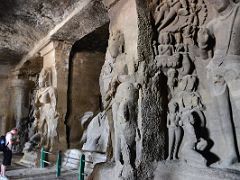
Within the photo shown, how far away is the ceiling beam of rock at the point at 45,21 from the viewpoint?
16.3 ft

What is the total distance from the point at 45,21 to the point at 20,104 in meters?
4.63

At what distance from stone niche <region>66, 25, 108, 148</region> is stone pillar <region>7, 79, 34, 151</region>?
128 inches

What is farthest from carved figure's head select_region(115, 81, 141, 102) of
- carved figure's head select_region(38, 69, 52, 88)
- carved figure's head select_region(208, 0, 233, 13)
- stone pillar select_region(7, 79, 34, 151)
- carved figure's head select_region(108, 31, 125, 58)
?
stone pillar select_region(7, 79, 34, 151)

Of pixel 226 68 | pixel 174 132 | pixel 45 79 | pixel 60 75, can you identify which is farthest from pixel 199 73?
pixel 45 79

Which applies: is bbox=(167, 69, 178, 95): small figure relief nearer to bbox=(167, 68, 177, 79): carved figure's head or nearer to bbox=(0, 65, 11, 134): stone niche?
bbox=(167, 68, 177, 79): carved figure's head

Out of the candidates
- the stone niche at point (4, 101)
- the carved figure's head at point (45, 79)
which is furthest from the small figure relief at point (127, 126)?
the stone niche at point (4, 101)

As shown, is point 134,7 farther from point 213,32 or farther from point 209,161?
point 209,161

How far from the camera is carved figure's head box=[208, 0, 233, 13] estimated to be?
298cm

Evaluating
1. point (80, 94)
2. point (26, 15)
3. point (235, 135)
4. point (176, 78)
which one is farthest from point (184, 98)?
point (80, 94)

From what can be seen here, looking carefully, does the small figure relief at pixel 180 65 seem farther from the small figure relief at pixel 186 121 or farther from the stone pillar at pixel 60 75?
the stone pillar at pixel 60 75

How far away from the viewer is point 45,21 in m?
5.73

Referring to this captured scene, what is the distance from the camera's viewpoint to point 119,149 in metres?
3.32

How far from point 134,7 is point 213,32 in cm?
100

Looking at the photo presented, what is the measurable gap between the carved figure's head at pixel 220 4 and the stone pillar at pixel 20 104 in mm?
7758
